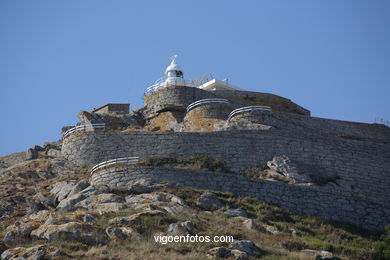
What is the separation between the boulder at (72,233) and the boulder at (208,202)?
19.1ft

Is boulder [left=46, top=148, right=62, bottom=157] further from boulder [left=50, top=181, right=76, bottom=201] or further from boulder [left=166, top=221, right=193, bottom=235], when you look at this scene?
boulder [left=166, top=221, right=193, bottom=235]

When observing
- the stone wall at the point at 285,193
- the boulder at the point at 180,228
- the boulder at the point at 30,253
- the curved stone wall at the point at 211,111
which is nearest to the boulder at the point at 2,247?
the boulder at the point at 30,253

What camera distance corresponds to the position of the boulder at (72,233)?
23.5m

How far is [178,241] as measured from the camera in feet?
78.5

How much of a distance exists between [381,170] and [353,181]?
2.10 m

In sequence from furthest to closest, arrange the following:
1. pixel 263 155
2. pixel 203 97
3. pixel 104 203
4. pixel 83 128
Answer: pixel 203 97 < pixel 83 128 < pixel 263 155 < pixel 104 203

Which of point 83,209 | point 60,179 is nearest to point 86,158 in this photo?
point 60,179

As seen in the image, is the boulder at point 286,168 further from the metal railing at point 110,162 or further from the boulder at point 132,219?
the boulder at point 132,219

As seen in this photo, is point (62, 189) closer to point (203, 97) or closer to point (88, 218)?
point (88, 218)

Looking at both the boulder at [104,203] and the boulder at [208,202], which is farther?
the boulder at [208,202]

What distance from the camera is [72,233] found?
23.7m

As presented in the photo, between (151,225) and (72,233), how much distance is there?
2769mm

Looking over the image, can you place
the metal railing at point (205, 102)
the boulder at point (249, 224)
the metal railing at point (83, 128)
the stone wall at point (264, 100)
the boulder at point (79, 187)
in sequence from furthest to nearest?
the stone wall at point (264, 100), the metal railing at point (205, 102), the metal railing at point (83, 128), the boulder at point (79, 187), the boulder at point (249, 224)

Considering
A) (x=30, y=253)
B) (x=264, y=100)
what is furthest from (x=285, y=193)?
(x=264, y=100)
